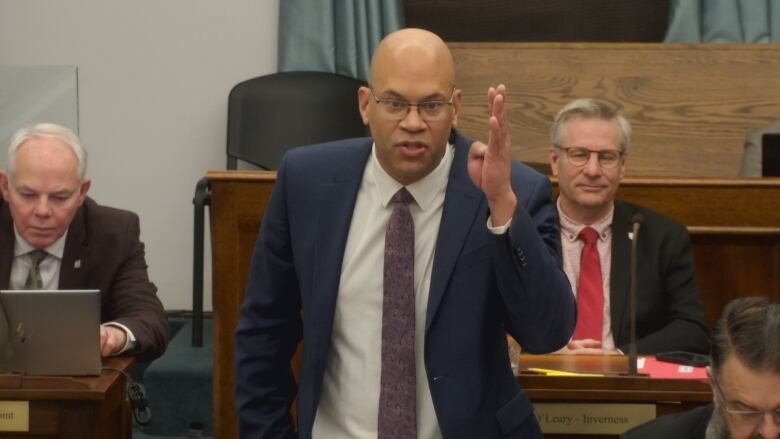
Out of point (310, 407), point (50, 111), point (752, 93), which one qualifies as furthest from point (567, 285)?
point (50, 111)

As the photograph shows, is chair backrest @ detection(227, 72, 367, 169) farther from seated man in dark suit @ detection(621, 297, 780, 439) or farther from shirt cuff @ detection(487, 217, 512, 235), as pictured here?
seated man in dark suit @ detection(621, 297, 780, 439)

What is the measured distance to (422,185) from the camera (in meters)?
2.70

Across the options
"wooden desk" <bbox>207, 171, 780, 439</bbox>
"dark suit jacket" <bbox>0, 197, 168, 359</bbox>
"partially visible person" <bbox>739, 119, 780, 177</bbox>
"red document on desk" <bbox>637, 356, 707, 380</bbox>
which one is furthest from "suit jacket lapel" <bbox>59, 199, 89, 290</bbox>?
"partially visible person" <bbox>739, 119, 780, 177</bbox>

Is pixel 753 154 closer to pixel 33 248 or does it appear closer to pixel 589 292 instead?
pixel 589 292

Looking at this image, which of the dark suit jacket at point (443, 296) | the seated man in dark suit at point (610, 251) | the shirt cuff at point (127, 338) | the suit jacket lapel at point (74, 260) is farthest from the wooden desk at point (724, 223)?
the dark suit jacket at point (443, 296)

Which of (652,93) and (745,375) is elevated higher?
(652,93)

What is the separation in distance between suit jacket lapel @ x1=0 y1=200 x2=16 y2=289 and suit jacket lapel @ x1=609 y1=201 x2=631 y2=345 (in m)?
1.69

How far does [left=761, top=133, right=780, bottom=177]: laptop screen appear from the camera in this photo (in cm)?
429

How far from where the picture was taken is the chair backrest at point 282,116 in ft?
18.9

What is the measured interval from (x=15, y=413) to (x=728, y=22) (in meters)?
4.07

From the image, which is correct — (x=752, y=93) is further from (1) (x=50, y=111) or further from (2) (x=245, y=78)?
(1) (x=50, y=111)

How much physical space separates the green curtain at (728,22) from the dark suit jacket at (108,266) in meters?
3.25

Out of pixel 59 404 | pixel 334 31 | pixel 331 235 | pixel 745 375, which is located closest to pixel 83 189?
pixel 59 404

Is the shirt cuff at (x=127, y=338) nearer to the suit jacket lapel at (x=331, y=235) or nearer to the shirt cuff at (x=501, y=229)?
the suit jacket lapel at (x=331, y=235)
